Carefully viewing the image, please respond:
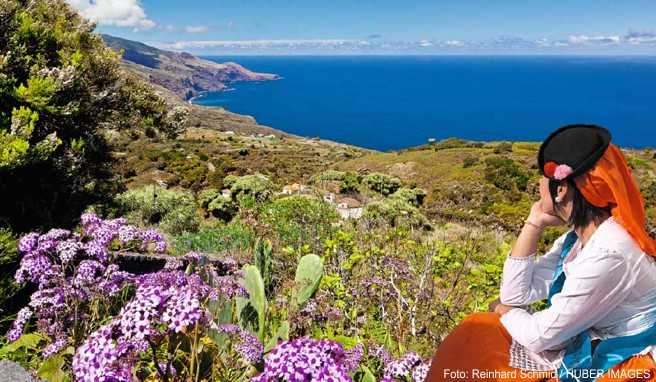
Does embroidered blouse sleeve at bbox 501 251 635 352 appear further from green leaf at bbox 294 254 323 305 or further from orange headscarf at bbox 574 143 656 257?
green leaf at bbox 294 254 323 305

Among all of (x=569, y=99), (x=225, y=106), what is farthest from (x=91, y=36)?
(x=569, y=99)

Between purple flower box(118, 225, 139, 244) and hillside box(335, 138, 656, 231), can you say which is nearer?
purple flower box(118, 225, 139, 244)

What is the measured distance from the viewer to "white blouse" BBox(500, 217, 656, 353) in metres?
1.91

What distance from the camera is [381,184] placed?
24.0 m

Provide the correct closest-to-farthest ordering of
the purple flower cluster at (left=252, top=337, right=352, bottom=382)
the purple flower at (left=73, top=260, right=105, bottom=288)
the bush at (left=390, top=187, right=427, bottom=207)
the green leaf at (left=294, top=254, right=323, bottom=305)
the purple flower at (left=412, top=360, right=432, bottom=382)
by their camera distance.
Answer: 1. the purple flower cluster at (left=252, top=337, right=352, bottom=382)
2. the purple flower at (left=412, top=360, right=432, bottom=382)
3. the purple flower at (left=73, top=260, right=105, bottom=288)
4. the green leaf at (left=294, top=254, right=323, bottom=305)
5. the bush at (left=390, top=187, right=427, bottom=207)

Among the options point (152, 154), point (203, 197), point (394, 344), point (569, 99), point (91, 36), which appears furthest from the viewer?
point (569, 99)

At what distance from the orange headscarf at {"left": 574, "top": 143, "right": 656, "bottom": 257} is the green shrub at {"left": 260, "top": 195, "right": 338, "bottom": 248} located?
13.5 feet

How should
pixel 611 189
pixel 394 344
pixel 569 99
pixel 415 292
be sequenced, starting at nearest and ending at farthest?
1. pixel 611 189
2. pixel 394 344
3. pixel 415 292
4. pixel 569 99

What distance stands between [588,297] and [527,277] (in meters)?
0.62

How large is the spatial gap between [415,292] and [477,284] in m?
0.62

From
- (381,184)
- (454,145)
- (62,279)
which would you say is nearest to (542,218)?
(62,279)

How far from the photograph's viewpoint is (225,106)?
631ft

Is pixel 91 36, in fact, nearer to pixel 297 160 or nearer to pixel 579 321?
pixel 579 321

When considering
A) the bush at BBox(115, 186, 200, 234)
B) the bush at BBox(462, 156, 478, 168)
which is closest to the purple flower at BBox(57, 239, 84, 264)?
the bush at BBox(115, 186, 200, 234)
